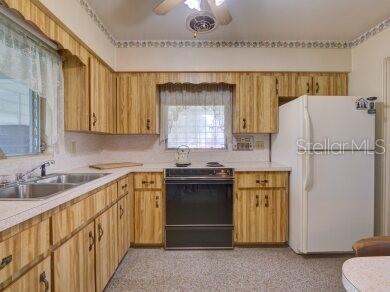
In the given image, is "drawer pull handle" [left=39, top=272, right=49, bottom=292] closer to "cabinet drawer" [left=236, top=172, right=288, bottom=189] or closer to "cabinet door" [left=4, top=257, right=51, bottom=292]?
"cabinet door" [left=4, top=257, right=51, bottom=292]

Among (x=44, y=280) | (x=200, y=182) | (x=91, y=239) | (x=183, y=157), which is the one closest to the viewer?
(x=44, y=280)

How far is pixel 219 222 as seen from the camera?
9.55ft

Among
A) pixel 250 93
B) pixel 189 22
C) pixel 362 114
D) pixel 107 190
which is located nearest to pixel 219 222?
pixel 107 190

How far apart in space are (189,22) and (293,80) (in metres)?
1.58

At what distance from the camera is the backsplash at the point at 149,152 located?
11.6 feet

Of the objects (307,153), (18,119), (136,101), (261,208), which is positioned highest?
(136,101)

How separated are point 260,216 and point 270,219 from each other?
0.12 metres

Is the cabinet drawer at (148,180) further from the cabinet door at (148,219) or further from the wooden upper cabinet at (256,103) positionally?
the wooden upper cabinet at (256,103)

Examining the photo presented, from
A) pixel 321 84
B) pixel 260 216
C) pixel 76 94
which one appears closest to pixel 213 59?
pixel 321 84

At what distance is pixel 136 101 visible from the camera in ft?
10.6

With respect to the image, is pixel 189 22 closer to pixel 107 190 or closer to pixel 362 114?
pixel 107 190

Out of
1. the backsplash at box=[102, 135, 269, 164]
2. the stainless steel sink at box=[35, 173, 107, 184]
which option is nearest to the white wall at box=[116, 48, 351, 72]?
the backsplash at box=[102, 135, 269, 164]

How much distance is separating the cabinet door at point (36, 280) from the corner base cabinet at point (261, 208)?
2016mm

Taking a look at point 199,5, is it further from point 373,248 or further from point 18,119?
point 373,248
